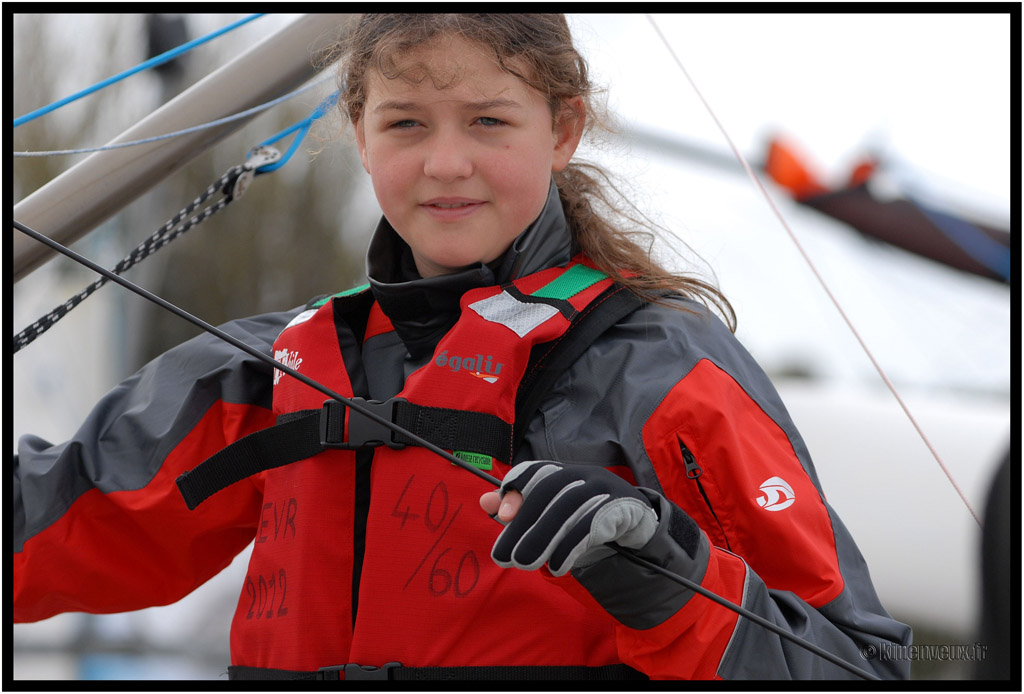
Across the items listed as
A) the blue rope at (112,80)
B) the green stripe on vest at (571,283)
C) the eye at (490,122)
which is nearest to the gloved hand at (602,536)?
the green stripe on vest at (571,283)

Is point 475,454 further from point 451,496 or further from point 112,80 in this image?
point 112,80

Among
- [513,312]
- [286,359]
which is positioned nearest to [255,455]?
[286,359]

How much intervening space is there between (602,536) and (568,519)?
0.04 metres

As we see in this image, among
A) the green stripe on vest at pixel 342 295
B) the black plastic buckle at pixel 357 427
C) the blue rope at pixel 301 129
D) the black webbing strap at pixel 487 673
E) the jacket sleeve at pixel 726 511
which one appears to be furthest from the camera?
the blue rope at pixel 301 129

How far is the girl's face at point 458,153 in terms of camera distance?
1383mm

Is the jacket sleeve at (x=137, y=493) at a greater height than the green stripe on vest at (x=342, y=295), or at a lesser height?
lesser

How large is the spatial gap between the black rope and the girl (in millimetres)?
180

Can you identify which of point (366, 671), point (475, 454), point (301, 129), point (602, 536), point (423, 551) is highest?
point (301, 129)

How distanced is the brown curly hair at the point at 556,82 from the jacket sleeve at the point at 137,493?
0.49 meters

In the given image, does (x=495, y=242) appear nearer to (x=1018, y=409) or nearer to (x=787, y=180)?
(x=1018, y=409)

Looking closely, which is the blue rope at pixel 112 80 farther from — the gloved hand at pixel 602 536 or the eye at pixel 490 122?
the gloved hand at pixel 602 536

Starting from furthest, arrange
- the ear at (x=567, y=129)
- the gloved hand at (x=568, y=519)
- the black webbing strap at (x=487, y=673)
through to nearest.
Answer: the ear at (x=567, y=129), the black webbing strap at (x=487, y=673), the gloved hand at (x=568, y=519)

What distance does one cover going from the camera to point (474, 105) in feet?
4.53

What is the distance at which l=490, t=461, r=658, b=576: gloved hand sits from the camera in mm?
1038
